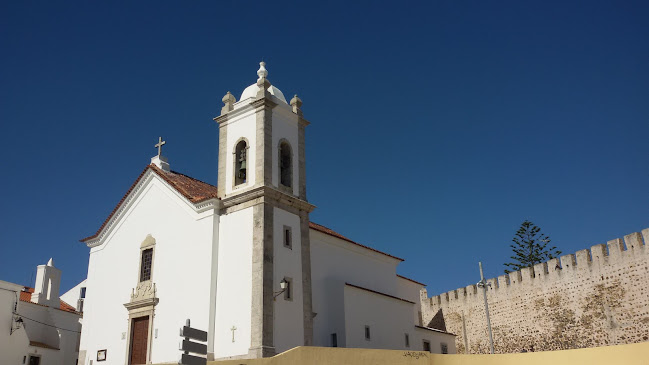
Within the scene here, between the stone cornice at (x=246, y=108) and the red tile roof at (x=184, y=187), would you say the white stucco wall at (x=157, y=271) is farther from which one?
the stone cornice at (x=246, y=108)

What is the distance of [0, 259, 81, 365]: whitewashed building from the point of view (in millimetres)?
23531

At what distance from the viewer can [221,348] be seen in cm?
1852

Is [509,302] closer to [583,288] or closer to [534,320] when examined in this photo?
[534,320]

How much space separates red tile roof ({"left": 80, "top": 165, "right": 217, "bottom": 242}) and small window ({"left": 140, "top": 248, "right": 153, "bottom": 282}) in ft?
8.24

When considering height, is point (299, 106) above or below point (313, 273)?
above

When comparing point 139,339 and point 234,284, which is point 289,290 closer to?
point 234,284

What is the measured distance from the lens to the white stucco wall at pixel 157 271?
65.3 ft

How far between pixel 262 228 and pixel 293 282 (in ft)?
6.99

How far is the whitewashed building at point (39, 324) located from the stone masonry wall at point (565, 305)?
20164 millimetres

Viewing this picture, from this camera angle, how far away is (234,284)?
1908 cm

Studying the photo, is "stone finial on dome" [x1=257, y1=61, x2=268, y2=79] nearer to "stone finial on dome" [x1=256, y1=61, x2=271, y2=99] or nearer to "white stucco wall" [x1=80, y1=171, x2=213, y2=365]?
"stone finial on dome" [x1=256, y1=61, x2=271, y2=99]

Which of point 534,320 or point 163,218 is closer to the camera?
point 163,218

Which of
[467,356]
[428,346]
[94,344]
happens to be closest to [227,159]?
[94,344]

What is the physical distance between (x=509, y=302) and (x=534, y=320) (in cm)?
189
